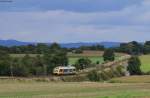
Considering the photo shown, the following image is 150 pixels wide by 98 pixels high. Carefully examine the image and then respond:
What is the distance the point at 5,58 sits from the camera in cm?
9988

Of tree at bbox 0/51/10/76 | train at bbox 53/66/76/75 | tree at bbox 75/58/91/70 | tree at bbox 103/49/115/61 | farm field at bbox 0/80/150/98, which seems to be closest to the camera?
farm field at bbox 0/80/150/98

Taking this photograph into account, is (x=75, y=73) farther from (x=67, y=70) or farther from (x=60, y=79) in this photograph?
(x=60, y=79)

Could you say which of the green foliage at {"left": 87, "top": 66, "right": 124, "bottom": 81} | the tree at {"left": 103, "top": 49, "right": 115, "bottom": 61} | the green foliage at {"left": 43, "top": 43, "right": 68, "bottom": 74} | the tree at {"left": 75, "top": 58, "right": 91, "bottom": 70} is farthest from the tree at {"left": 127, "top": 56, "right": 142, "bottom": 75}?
the tree at {"left": 103, "top": 49, "right": 115, "bottom": 61}

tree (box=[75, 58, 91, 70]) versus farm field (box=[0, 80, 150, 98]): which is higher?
farm field (box=[0, 80, 150, 98])

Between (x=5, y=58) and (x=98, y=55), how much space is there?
3949 centimetres

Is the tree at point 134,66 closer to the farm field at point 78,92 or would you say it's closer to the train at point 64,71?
the train at point 64,71

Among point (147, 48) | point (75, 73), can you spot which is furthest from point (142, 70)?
point (147, 48)

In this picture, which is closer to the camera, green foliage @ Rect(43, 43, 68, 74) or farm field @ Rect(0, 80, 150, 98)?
farm field @ Rect(0, 80, 150, 98)

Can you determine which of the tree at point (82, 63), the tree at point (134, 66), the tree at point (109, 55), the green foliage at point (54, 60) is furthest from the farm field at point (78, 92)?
the tree at point (109, 55)

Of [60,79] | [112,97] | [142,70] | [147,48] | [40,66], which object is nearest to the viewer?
[112,97]

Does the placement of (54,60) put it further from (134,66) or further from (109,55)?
(109,55)

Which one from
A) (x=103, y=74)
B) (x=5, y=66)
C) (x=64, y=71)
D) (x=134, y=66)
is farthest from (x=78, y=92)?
(x=134, y=66)

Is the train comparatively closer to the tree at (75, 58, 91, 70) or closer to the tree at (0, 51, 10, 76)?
the tree at (0, 51, 10, 76)

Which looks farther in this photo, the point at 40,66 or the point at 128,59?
the point at 128,59
